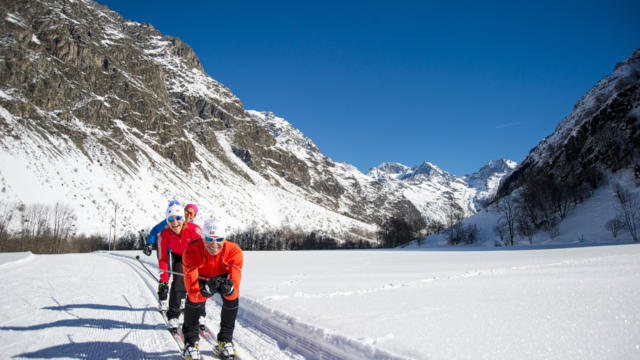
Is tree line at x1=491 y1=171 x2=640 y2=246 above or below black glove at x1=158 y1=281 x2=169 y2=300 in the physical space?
above

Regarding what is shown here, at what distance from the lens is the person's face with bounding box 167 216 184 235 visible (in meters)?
6.56

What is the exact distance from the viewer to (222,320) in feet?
14.8

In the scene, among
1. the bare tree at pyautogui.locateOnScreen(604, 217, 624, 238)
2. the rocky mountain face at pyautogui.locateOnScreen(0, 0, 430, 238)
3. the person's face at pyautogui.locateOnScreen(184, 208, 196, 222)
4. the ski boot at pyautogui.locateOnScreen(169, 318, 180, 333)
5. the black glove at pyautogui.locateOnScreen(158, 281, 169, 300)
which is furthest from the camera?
the rocky mountain face at pyautogui.locateOnScreen(0, 0, 430, 238)

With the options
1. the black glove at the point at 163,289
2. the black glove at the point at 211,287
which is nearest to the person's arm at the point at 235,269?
the black glove at the point at 211,287

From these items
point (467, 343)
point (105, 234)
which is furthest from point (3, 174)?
point (467, 343)

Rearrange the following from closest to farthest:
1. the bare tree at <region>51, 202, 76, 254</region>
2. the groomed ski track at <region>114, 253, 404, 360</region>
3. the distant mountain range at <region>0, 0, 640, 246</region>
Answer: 1. the groomed ski track at <region>114, 253, 404, 360</region>
2. the bare tree at <region>51, 202, 76, 254</region>
3. the distant mountain range at <region>0, 0, 640, 246</region>

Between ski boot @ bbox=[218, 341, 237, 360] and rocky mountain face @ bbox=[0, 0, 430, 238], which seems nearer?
ski boot @ bbox=[218, 341, 237, 360]

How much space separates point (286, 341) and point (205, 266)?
→ 185cm

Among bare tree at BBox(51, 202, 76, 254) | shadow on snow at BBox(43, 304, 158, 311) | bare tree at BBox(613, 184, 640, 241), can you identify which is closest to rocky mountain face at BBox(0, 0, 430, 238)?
bare tree at BBox(51, 202, 76, 254)

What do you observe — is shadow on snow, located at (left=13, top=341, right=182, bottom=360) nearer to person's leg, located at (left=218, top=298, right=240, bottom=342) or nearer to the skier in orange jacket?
the skier in orange jacket

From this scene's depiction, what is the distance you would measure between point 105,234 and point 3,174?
977 inches

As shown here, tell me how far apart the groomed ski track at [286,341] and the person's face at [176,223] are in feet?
6.43

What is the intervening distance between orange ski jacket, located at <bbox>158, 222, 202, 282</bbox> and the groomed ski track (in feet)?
5.17

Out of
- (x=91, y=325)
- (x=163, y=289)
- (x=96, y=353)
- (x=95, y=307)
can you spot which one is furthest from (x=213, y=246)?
(x=95, y=307)
